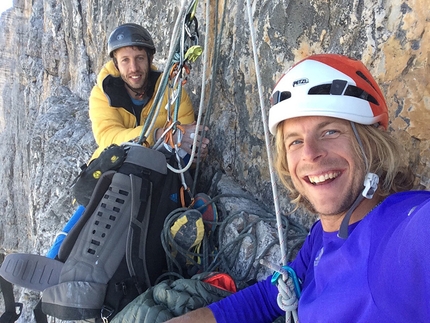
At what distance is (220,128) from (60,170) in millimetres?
2497

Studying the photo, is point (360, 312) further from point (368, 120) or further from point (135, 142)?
point (135, 142)

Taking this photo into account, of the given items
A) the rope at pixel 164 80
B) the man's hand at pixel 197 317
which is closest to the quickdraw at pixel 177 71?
the rope at pixel 164 80

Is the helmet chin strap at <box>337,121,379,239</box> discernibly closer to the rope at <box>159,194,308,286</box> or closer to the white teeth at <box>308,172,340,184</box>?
the white teeth at <box>308,172,340,184</box>

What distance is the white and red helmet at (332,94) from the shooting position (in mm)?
1488

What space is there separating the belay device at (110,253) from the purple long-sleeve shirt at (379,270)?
1.28m

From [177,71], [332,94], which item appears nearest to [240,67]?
[177,71]

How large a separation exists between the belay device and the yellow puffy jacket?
0.76m

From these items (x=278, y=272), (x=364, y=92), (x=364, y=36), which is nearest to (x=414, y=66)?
(x=364, y=36)

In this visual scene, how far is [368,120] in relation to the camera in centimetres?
149

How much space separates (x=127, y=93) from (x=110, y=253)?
1.80 meters

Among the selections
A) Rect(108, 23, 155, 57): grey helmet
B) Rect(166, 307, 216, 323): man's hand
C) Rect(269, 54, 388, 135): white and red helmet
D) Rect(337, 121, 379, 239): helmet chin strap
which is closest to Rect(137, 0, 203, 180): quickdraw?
Rect(108, 23, 155, 57): grey helmet

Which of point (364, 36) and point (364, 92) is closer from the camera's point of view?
point (364, 92)

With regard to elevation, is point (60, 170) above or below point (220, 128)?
below

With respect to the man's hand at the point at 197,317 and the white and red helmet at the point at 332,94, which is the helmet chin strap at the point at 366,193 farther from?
the man's hand at the point at 197,317
